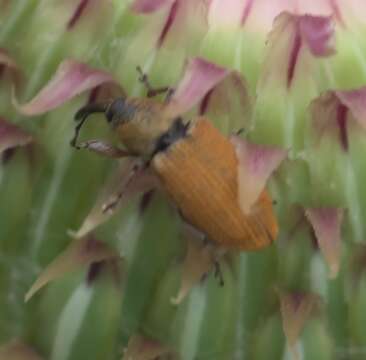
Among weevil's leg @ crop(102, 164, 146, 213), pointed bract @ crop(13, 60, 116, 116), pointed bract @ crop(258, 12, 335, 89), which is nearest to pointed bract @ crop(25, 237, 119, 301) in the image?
weevil's leg @ crop(102, 164, 146, 213)

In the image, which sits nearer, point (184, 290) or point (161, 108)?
point (184, 290)

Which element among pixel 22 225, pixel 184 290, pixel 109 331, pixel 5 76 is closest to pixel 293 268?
pixel 184 290

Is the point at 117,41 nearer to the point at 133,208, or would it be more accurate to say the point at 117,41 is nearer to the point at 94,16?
the point at 94,16

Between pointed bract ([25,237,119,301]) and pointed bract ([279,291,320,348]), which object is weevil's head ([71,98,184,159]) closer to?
pointed bract ([25,237,119,301])

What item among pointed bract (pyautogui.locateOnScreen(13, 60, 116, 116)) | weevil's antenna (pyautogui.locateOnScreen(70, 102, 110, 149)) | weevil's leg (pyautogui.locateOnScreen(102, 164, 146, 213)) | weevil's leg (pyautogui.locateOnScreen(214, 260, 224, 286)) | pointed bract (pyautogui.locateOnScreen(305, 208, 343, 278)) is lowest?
pointed bract (pyautogui.locateOnScreen(305, 208, 343, 278))

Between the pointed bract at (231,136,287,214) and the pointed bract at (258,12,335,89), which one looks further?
the pointed bract at (258,12,335,89)

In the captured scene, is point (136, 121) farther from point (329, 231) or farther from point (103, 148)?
point (329, 231)

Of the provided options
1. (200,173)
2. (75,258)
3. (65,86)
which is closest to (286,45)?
(200,173)
